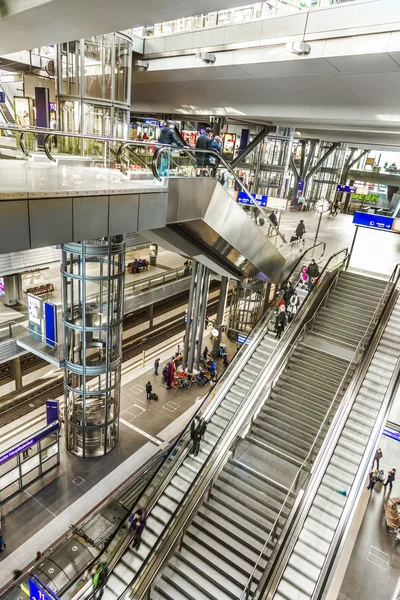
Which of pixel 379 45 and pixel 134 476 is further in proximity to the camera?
pixel 134 476

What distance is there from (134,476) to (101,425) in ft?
5.67

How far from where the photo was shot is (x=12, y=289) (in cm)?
1631

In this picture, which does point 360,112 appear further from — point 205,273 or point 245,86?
point 205,273

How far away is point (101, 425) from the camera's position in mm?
11539

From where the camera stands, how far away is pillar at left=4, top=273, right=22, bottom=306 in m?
16.2

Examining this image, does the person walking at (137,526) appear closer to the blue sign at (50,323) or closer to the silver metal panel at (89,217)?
the blue sign at (50,323)

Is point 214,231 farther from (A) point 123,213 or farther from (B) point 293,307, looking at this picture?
(B) point 293,307

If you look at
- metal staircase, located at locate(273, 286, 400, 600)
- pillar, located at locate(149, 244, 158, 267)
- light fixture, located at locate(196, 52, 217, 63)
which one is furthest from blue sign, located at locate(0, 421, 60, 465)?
pillar, located at locate(149, 244, 158, 267)

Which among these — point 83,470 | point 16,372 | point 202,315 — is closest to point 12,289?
point 16,372

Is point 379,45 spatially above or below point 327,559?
above

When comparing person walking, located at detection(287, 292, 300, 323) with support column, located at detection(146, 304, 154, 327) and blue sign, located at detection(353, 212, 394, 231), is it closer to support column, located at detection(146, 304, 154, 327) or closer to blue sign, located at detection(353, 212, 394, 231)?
blue sign, located at detection(353, 212, 394, 231)

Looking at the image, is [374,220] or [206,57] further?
[374,220]

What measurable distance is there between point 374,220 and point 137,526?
13.1 meters

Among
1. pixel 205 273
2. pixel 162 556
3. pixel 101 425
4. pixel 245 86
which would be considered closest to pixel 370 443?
pixel 162 556
